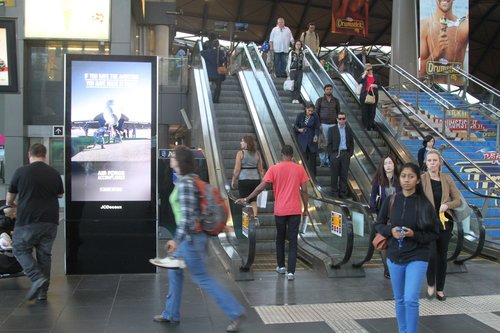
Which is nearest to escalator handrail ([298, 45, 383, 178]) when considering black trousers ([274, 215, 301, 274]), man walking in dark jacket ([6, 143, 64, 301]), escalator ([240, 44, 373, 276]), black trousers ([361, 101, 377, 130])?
black trousers ([361, 101, 377, 130])

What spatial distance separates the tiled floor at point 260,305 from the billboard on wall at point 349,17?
19.3 meters

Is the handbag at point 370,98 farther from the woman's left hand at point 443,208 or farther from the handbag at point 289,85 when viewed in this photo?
the woman's left hand at point 443,208

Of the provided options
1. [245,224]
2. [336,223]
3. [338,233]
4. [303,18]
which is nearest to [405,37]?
[336,223]

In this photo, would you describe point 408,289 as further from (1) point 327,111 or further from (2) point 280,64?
(2) point 280,64

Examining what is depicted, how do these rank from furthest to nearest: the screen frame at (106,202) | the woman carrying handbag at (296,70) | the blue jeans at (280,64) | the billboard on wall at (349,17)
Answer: the billboard on wall at (349,17), the blue jeans at (280,64), the woman carrying handbag at (296,70), the screen frame at (106,202)

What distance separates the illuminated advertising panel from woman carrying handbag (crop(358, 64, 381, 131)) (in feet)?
20.0

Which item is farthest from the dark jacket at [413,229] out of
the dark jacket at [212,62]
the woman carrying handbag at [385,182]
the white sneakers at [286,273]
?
the dark jacket at [212,62]

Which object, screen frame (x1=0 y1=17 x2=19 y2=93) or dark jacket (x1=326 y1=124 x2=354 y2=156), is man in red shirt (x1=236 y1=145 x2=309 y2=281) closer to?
dark jacket (x1=326 y1=124 x2=354 y2=156)

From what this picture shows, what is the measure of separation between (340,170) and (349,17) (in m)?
17.0

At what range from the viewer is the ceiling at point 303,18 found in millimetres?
36750

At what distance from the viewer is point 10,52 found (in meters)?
7.03

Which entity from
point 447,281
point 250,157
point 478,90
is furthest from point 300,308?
point 478,90

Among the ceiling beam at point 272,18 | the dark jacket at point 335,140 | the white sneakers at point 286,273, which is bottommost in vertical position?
the white sneakers at point 286,273

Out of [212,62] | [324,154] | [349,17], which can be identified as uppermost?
[349,17]
